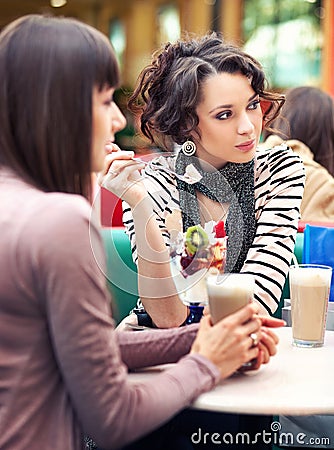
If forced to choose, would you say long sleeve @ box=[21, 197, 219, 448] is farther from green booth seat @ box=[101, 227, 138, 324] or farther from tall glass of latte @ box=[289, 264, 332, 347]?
green booth seat @ box=[101, 227, 138, 324]

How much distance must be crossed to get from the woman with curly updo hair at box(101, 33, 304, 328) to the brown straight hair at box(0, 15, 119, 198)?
0.64m

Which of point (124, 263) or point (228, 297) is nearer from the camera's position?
point (228, 297)

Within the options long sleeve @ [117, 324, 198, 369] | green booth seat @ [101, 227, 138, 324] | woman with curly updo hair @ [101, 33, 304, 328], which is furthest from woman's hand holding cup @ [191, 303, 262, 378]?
green booth seat @ [101, 227, 138, 324]

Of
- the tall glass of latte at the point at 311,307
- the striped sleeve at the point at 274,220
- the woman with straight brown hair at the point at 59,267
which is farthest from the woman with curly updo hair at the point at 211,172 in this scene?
the woman with straight brown hair at the point at 59,267

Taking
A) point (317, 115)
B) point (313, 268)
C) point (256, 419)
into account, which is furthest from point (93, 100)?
point (317, 115)

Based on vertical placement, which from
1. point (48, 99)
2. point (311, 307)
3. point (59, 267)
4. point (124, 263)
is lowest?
point (124, 263)

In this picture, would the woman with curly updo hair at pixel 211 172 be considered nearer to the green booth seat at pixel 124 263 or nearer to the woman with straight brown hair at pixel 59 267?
the green booth seat at pixel 124 263

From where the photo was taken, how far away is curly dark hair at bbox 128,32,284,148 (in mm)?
2043

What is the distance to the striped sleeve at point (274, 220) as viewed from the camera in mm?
1942

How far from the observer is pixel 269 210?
6.78ft

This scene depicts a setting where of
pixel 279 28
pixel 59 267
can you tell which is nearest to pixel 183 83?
pixel 59 267

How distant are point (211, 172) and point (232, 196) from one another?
0.09m

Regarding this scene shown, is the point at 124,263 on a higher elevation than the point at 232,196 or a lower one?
lower

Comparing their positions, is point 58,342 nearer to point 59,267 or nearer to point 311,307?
point 59,267
